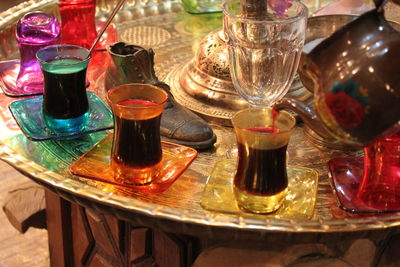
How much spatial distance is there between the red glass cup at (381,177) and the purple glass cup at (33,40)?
53 centimetres

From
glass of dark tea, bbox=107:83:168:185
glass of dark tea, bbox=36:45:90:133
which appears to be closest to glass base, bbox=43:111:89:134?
glass of dark tea, bbox=36:45:90:133

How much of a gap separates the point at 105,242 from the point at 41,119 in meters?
0.20

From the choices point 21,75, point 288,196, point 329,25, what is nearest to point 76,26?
point 21,75

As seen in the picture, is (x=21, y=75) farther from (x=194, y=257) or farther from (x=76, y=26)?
(x=194, y=257)

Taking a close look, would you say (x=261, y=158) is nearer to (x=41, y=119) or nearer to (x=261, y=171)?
(x=261, y=171)

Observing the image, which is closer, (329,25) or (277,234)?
(277,234)

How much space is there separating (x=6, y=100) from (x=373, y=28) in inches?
23.9

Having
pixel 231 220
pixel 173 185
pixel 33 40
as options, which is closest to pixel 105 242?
pixel 173 185

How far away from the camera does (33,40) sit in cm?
105

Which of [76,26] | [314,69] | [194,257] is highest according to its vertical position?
[314,69]

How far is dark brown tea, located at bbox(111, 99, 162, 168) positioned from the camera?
77 centimetres

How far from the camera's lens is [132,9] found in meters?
1.42

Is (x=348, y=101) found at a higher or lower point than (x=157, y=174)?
higher

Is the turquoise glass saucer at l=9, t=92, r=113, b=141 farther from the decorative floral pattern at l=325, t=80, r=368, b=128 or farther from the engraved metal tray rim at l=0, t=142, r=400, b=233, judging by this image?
the decorative floral pattern at l=325, t=80, r=368, b=128
